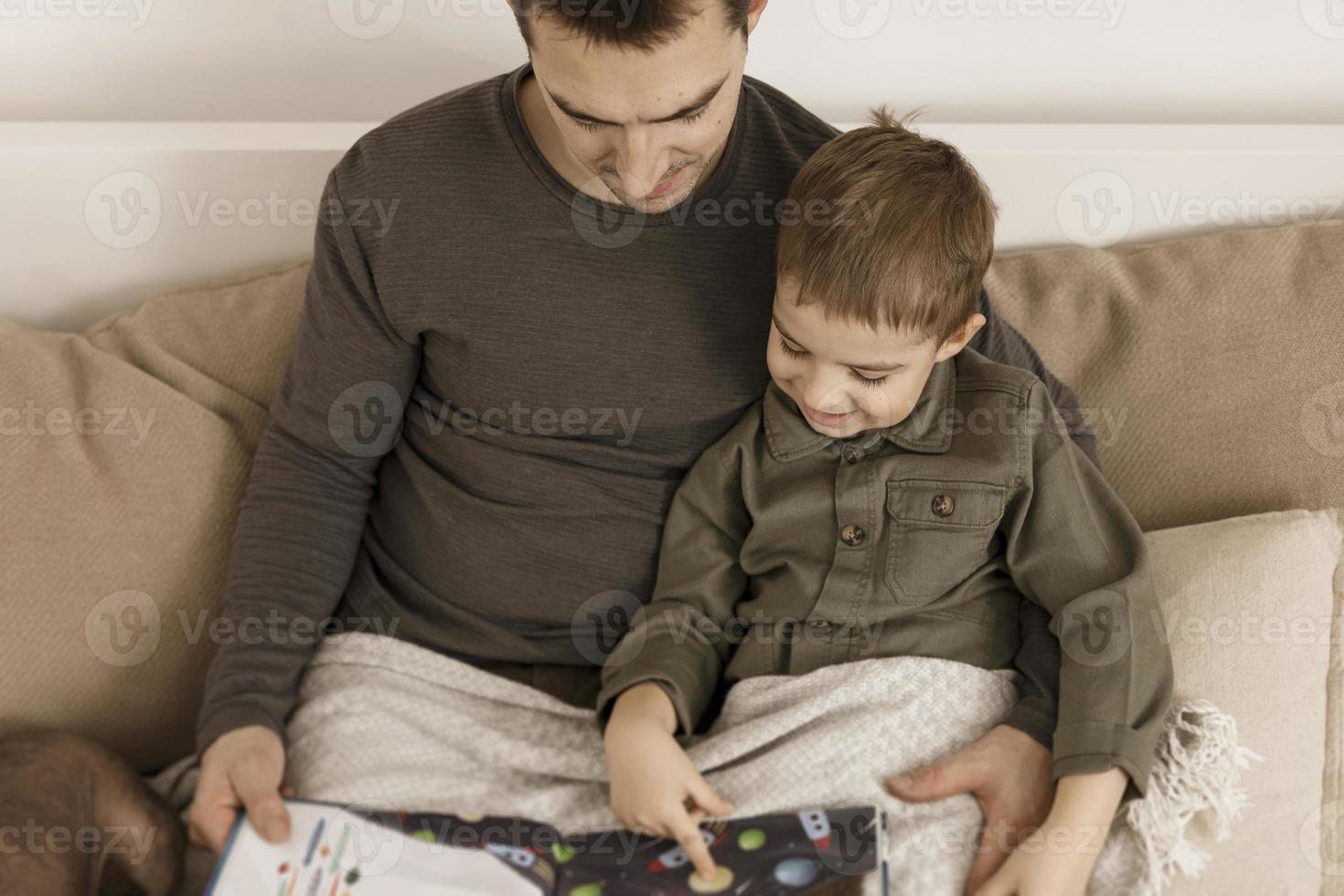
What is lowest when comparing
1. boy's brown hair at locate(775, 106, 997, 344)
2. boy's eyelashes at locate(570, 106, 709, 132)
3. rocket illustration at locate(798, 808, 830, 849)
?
rocket illustration at locate(798, 808, 830, 849)

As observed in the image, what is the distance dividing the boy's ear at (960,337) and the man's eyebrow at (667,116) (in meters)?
0.31

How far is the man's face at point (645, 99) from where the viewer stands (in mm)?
933

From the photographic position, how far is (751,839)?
106 centimetres

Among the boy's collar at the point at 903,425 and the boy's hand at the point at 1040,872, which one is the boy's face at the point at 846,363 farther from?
the boy's hand at the point at 1040,872

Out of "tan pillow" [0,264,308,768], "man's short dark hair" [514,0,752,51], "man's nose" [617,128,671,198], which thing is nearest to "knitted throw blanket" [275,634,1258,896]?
"tan pillow" [0,264,308,768]

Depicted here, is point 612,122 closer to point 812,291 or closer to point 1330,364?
point 812,291

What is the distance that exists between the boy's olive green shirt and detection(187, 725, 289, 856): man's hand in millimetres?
322

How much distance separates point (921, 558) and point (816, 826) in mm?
275

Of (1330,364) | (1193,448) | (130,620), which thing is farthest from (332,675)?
(1330,364)

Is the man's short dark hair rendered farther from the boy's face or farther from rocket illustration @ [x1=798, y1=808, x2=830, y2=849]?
rocket illustration @ [x1=798, y1=808, x2=830, y2=849]

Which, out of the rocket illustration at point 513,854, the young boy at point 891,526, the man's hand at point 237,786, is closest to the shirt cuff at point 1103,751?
the young boy at point 891,526

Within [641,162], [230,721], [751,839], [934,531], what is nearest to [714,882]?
[751,839]

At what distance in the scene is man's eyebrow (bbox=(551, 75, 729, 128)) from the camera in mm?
977

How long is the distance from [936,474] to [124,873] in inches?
33.7
